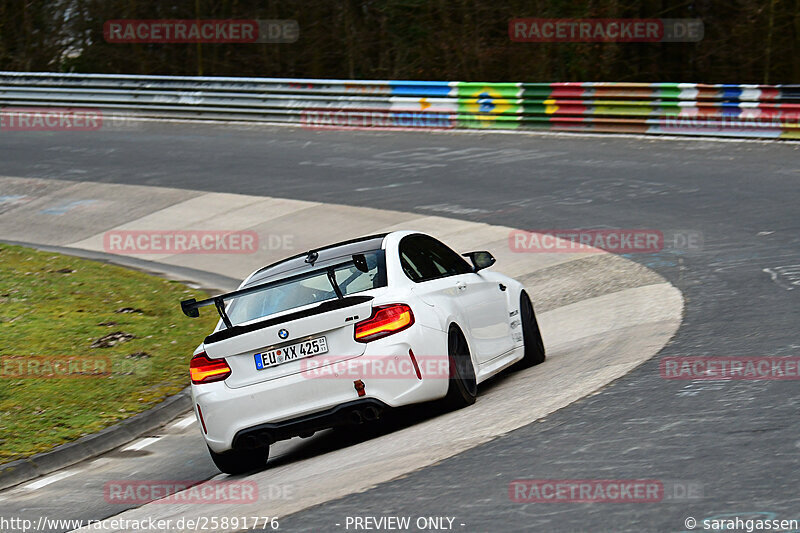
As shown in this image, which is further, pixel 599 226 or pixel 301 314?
pixel 599 226

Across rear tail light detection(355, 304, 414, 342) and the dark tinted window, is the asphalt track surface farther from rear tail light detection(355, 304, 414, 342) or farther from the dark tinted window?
→ the dark tinted window

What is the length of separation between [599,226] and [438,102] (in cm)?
1095

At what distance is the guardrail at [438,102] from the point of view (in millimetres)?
21656

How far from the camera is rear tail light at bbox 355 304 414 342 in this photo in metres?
7.35

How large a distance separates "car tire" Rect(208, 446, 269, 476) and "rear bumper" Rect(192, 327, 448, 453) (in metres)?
0.14

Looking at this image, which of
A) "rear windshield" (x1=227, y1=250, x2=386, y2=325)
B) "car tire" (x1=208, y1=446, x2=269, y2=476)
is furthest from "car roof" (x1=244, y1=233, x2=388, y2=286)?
"car tire" (x1=208, y1=446, x2=269, y2=476)

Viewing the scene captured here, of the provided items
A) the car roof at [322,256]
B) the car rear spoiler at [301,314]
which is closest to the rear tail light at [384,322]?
the car rear spoiler at [301,314]

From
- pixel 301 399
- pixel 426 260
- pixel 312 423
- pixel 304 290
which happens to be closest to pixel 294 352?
pixel 301 399

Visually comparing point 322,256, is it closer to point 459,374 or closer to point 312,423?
point 459,374

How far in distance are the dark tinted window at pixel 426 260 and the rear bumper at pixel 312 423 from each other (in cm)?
111

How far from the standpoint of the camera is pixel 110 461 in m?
8.70

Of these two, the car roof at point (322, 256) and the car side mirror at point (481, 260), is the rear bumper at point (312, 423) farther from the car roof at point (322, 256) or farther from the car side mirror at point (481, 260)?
the car side mirror at point (481, 260)

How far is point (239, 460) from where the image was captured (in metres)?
7.79

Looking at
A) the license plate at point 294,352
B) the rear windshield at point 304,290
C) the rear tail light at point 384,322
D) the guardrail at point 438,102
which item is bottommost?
the license plate at point 294,352
